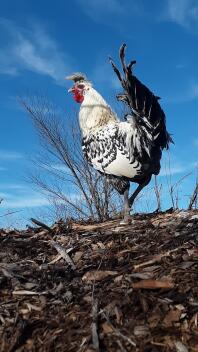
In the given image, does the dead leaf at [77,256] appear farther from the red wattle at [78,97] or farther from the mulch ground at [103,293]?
the red wattle at [78,97]

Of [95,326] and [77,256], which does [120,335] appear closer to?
[95,326]

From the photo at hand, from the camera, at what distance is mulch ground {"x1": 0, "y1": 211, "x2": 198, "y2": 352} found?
3047mm

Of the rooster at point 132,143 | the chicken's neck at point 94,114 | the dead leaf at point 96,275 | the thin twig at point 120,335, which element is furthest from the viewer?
the chicken's neck at point 94,114

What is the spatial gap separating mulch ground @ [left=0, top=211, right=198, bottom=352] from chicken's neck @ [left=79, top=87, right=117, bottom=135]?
3.06 m

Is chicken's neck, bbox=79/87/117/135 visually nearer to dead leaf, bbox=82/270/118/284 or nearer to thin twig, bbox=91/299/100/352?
dead leaf, bbox=82/270/118/284

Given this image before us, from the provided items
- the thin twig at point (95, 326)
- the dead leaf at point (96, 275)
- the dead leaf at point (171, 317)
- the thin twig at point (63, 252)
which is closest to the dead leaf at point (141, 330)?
the dead leaf at point (171, 317)

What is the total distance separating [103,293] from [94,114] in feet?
15.3

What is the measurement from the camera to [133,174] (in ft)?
22.9

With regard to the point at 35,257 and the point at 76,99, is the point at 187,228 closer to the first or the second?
the point at 35,257

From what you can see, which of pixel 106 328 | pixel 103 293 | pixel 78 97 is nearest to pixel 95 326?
pixel 106 328

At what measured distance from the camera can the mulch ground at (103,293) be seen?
120 inches

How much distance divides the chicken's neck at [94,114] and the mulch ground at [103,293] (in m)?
3.06

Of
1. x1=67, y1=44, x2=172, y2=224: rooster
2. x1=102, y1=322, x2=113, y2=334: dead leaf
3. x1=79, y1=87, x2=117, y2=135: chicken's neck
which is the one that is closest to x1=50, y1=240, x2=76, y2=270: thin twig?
x1=102, y1=322, x2=113, y2=334: dead leaf

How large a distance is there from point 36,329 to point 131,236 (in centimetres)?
182
